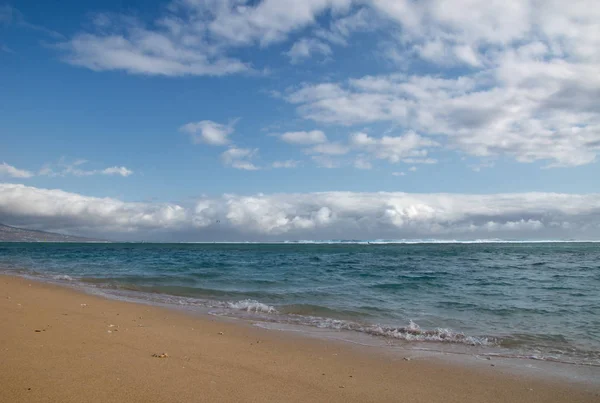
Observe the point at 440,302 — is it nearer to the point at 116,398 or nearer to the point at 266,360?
the point at 266,360

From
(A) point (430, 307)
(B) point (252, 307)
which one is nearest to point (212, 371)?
(B) point (252, 307)

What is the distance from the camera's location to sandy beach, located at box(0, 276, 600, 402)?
5211 mm

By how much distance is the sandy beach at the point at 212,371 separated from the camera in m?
5.21

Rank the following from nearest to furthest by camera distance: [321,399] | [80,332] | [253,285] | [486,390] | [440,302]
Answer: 1. [321,399]
2. [486,390]
3. [80,332]
4. [440,302]
5. [253,285]

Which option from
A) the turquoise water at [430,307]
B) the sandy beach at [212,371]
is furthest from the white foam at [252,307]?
the sandy beach at [212,371]

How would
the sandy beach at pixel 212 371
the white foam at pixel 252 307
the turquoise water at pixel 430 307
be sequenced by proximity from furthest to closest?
the white foam at pixel 252 307 < the turquoise water at pixel 430 307 < the sandy beach at pixel 212 371

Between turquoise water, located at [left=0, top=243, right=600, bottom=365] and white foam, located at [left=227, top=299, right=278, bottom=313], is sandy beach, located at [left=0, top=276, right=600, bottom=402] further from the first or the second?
white foam, located at [left=227, top=299, right=278, bottom=313]

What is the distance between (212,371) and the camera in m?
6.25

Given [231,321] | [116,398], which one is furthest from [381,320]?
[116,398]

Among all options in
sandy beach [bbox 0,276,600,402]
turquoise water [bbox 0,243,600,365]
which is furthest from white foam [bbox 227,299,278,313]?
sandy beach [bbox 0,276,600,402]

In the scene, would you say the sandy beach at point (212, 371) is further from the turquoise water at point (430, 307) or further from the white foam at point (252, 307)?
the white foam at point (252, 307)

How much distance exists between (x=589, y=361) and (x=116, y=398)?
8.75 m

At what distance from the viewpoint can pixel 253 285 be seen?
72.5ft

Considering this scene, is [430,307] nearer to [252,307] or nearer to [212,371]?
[252,307]
